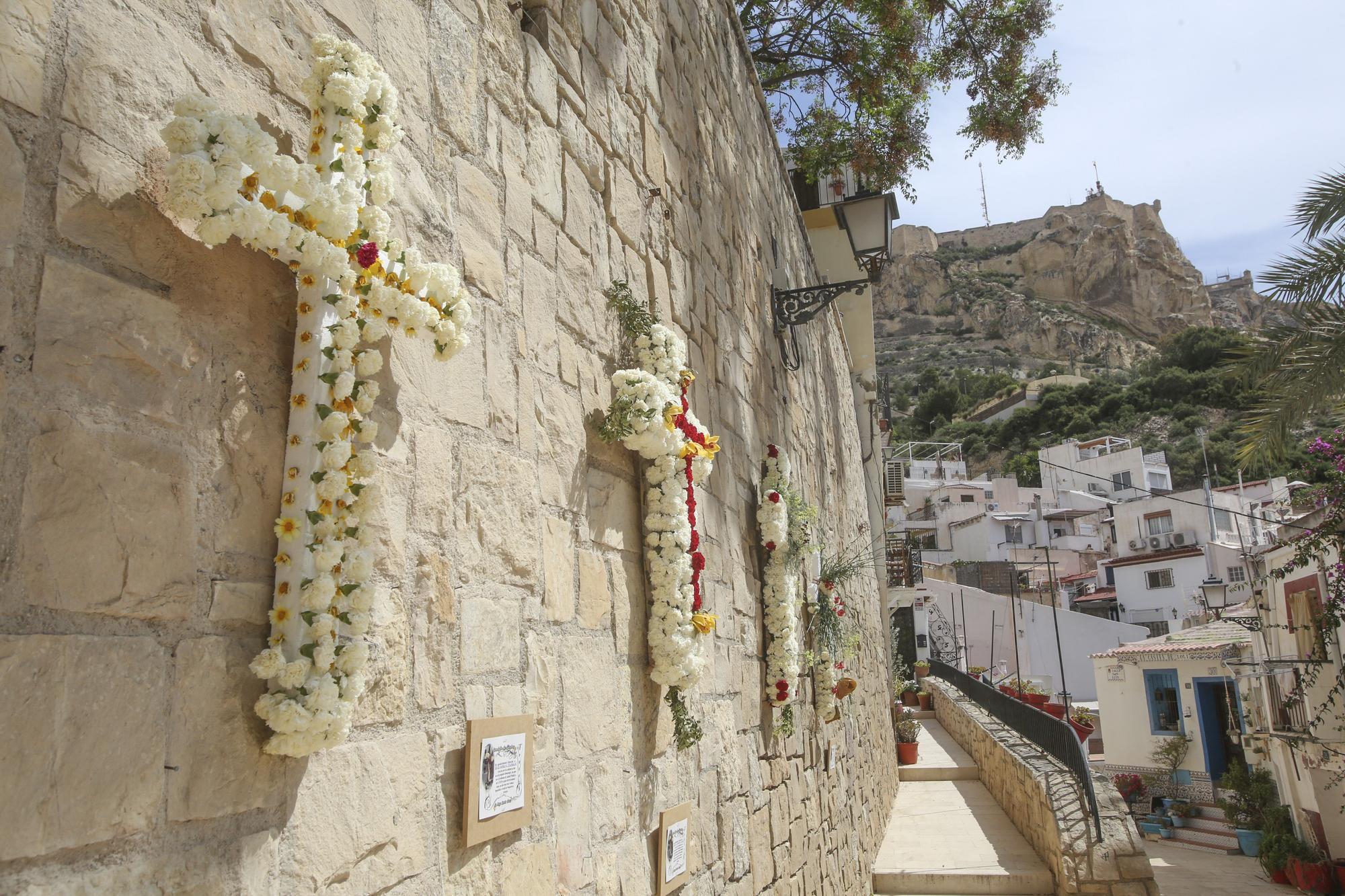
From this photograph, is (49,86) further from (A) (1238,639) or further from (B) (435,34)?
(A) (1238,639)

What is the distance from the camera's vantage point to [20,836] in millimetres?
1068

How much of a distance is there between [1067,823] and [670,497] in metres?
6.18

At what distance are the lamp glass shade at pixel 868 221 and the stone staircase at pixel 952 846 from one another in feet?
16.3

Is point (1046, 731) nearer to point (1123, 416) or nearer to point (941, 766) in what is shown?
point (941, 766)

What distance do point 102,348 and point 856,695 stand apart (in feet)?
24.4

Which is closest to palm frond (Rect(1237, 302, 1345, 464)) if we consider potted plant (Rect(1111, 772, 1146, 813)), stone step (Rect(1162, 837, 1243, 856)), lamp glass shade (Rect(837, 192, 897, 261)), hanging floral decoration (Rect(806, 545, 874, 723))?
lamp glass shade (Rect(837, 192, 897, 261))

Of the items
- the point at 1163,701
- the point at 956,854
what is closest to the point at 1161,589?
the point at 1163,701

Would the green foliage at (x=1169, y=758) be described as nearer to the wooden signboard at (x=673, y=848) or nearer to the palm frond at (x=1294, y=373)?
the palm frond at (x=1294, y=373)

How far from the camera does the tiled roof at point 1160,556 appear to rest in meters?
31.5

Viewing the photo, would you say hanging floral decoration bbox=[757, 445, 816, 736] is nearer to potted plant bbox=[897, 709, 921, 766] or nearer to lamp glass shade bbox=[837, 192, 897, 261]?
lamp glass shade bbox=[837, 192, 897, 261]

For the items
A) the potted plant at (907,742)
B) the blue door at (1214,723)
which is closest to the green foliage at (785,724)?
the potted plant at (907,742)

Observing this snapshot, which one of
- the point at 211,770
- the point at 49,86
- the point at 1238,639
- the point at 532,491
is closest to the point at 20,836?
the point at 211,770

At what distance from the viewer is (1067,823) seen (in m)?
7.45

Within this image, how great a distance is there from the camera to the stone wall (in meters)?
1.18
